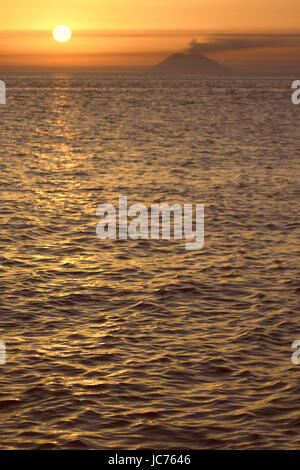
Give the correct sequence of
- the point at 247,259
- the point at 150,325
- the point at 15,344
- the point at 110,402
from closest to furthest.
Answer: the point at 110,402
the point at 15,344
the point at 150,325
the point at 247,259

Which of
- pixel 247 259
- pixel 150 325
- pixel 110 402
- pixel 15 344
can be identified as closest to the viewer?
pixel 110 402

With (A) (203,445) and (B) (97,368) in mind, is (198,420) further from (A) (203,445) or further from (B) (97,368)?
(B) (97,368)

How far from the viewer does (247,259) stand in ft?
76.7

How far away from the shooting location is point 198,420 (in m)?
Answer: 13.1

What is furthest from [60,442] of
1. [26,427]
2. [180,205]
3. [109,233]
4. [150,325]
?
[180,205]

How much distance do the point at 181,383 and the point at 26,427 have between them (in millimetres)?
3449

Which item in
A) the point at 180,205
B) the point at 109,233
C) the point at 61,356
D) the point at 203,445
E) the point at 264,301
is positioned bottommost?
the point at 203,445

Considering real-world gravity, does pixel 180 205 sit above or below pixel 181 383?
above

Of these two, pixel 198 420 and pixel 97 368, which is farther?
pixel 97 368

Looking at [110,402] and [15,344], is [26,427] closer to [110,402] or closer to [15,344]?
[110,402]

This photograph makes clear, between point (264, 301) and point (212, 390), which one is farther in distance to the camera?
point (264, 301)

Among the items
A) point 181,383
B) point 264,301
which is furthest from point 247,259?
point 181,383

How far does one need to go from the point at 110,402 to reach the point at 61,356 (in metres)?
2.30

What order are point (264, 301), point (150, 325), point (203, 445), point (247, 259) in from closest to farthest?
point (203, 445)
point (150, 325)
point (264, 301)
point (247, 259)
